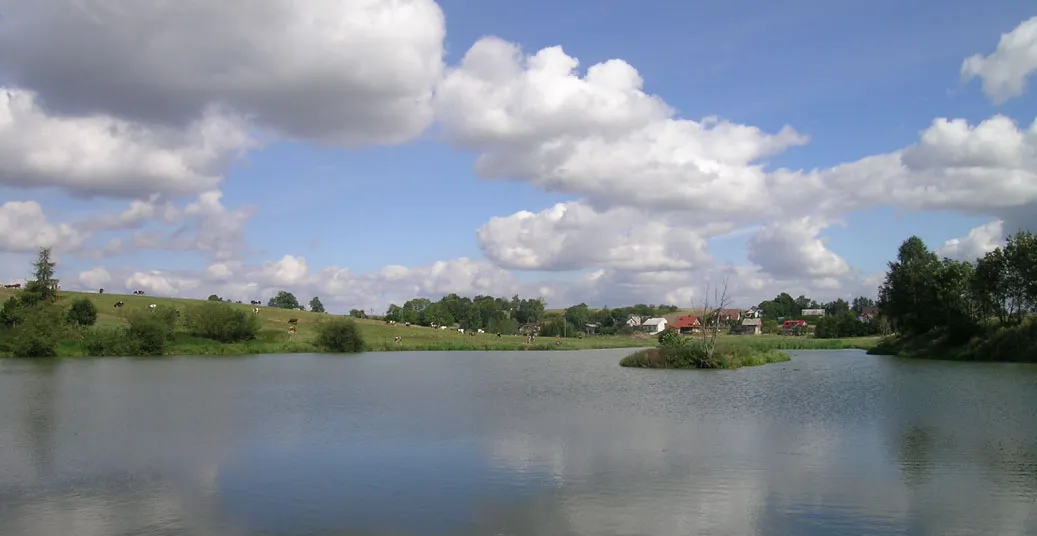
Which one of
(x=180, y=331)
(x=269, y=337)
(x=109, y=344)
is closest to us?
(x=109, y=344)

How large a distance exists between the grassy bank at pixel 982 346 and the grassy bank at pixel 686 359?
17.7 metres

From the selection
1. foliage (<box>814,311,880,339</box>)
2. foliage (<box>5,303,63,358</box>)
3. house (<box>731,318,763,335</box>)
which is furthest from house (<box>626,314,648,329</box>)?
foliage (<box>5,303,63,358</box>)

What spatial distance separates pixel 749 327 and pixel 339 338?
348 feet

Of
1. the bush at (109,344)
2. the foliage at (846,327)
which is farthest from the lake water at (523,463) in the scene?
the foliage at (846,327)

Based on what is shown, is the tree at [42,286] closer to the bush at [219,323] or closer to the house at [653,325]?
the bush at [219,323]

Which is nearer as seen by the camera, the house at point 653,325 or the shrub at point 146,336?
the shrub at point 146,336

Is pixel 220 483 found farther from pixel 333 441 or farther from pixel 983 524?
pixel 983 524

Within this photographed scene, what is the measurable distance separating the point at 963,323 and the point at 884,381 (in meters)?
30.5

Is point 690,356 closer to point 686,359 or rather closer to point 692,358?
point 692,358

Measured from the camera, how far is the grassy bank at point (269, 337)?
7944 cm

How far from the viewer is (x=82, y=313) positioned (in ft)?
265

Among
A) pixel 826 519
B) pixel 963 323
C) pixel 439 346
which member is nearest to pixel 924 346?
pixel 963 323

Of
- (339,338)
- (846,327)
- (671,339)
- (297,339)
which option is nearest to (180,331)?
(297,339)

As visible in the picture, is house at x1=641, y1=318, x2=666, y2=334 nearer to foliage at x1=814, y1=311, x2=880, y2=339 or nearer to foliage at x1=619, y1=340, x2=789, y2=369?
foliage at x1=814, y1=311, x2=880, y2=339
